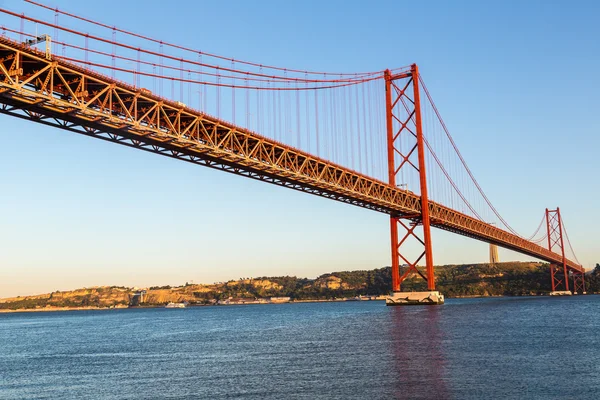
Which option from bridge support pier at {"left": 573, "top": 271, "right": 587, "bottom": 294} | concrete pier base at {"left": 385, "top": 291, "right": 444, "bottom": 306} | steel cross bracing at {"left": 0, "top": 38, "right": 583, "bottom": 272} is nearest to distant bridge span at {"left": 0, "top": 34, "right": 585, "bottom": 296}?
steel cross bracing at {"left": 0, "top": 38, "right": 583, "bottom": 272}

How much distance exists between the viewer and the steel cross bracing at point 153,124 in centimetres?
3109

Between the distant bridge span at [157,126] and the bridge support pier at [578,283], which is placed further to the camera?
the bridge support pier at [578,283]

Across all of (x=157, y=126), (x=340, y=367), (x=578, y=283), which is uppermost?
(x=157, y=126)

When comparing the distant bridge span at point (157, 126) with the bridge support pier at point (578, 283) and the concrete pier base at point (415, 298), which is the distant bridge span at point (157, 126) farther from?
the bridge support pier at point (578, 283)

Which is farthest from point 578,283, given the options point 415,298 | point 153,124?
point 153,124

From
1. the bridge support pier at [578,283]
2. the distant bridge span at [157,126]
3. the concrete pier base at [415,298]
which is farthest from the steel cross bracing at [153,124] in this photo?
the bridge support pier at [578,283]

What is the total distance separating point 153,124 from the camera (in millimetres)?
38969

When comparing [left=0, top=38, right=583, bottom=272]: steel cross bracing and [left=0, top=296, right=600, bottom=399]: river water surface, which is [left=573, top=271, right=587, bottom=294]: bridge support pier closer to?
[left=0, top=38, right=583, bottom=272]: steel cross bracing

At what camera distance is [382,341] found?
1411 inches

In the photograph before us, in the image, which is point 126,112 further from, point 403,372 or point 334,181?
point 334,181

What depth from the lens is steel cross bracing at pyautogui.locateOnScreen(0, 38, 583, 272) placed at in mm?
31094

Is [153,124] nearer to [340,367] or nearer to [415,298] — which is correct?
[340,367]

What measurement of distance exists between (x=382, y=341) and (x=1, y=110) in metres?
23.1

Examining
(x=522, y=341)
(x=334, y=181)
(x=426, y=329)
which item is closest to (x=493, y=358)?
(x=522, y=341)
